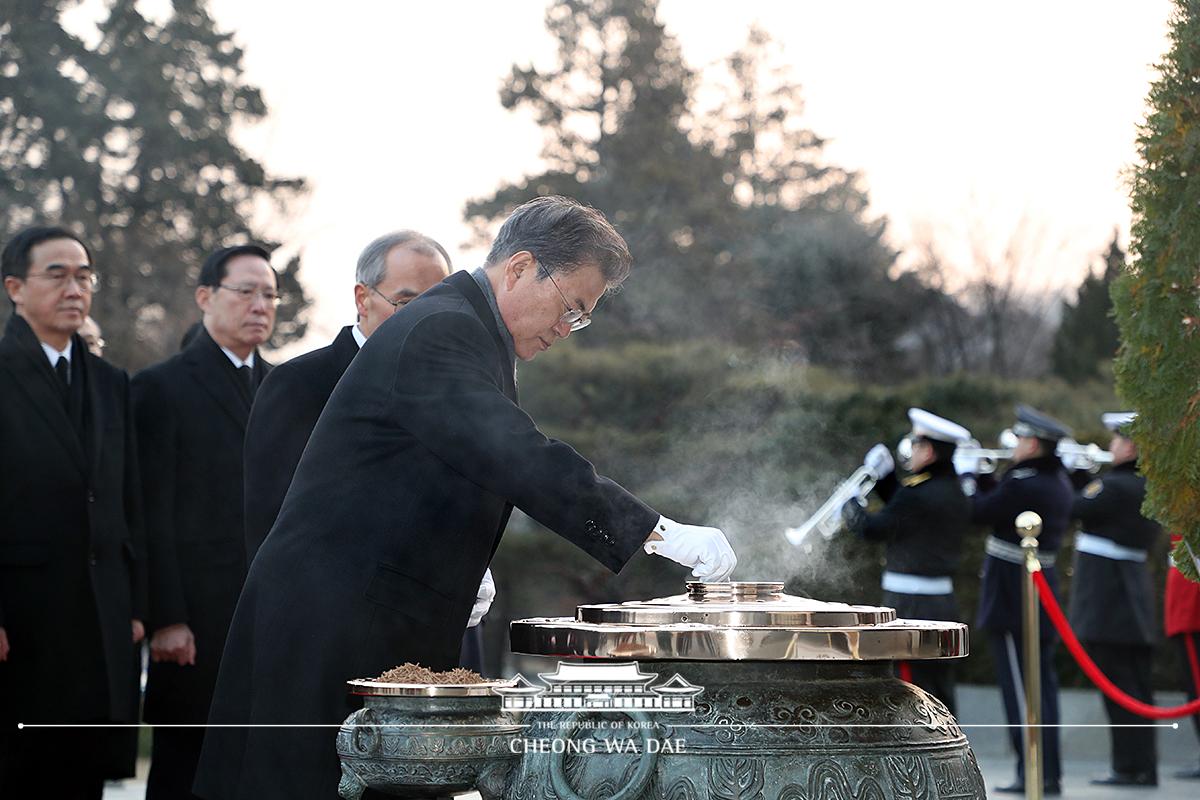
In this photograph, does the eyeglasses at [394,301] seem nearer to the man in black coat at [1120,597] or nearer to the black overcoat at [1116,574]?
the man in black coat at [1120,597]

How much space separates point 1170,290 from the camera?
3873mm

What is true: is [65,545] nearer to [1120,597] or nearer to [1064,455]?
[1120,597]

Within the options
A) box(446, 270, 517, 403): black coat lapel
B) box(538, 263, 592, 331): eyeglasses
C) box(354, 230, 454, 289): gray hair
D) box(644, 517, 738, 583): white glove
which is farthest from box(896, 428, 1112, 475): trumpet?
box(644, 517, 738, 583): white glove

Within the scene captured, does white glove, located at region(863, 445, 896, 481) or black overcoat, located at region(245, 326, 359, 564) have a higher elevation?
white glove, located at region(863, 445, 896, 481)

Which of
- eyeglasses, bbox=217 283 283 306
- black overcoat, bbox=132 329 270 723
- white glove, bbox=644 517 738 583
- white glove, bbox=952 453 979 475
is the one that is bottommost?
white glove, bbox=644 517 738 583

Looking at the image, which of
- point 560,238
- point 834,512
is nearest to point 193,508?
point 560,238

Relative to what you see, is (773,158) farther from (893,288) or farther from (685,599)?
(685,599)

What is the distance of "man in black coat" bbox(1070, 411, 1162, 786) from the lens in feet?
28.2

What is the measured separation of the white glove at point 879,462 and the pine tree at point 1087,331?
14976 millimetres

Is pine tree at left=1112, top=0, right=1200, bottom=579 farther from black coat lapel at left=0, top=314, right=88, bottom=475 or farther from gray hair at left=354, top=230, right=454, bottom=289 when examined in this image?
black coat lapel at left=0, top=314, right=88, bottom=475

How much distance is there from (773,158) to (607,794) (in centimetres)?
2046

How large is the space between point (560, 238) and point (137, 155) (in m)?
15.8

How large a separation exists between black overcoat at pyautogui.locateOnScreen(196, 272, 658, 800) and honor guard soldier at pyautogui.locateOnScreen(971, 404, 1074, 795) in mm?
5887

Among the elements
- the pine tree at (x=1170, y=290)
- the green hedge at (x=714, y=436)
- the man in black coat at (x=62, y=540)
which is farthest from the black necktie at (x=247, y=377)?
the green hedge at (x=714, y=436)
